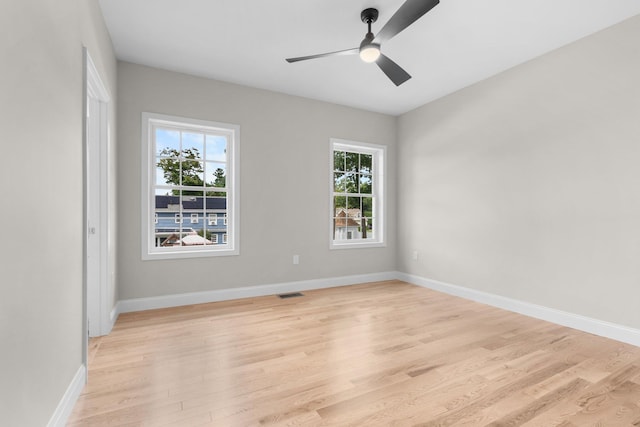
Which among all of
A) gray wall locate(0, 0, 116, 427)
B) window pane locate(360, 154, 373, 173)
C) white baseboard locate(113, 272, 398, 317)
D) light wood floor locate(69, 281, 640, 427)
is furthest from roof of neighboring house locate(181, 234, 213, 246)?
window pane locate(360, 154, 373, 173)

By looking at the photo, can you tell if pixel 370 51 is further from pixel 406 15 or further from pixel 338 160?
pixel 338 160

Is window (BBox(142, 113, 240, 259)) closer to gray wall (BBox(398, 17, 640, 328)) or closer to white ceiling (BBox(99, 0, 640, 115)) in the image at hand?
white ceiling (BBox(99, 0, 640, 115))

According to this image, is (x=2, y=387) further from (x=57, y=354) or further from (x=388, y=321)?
(x=388, y=321)

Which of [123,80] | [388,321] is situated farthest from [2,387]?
[123,80]

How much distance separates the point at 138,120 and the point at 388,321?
348 centimetres

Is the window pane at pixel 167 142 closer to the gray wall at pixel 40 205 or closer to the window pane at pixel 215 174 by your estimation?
the window pane at pixel 215 174

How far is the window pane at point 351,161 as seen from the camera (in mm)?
5051

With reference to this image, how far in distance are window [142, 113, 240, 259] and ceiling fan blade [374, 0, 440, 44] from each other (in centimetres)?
229

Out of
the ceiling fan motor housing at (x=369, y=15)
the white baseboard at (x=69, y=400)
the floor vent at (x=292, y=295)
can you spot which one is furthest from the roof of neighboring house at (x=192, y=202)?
the ceiling fan motor housing at (x=369, y=15)

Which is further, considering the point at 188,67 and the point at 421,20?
the point at 188,67

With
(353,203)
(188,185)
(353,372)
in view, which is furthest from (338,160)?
(353,372)

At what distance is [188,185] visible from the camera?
12.6ft

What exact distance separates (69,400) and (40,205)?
1.10 metres

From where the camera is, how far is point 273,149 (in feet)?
13.9
